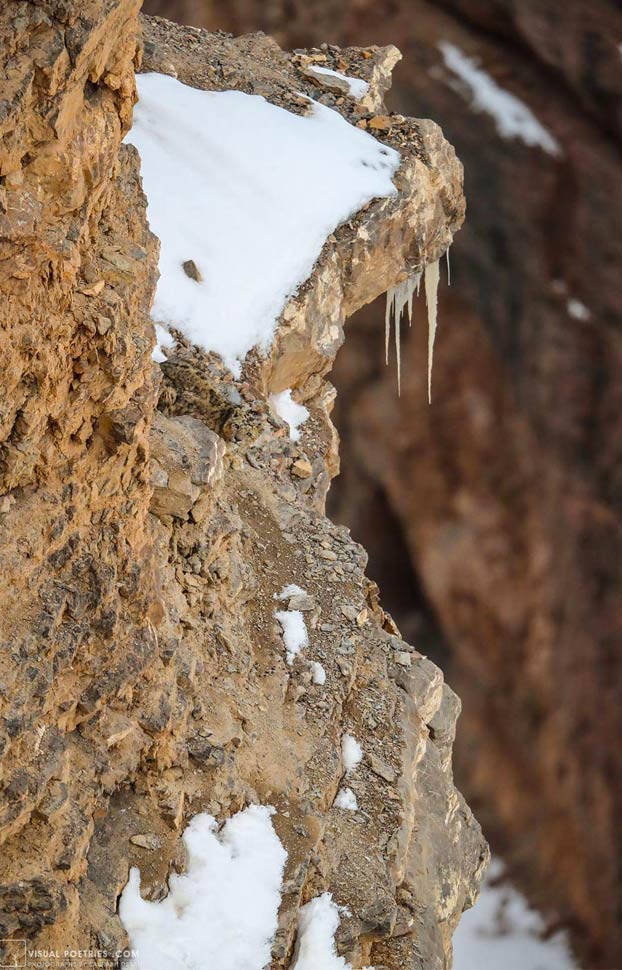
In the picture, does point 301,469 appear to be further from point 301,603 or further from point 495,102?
point 495,102

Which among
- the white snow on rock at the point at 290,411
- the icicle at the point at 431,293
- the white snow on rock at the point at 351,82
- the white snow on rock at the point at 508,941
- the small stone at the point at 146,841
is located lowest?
the white snow on rock at the point at 508,941

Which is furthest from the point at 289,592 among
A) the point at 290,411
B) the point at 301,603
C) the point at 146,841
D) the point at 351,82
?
the point at 351,82

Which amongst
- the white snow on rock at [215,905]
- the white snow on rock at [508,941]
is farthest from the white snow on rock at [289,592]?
the white snow on rock at [508,941]

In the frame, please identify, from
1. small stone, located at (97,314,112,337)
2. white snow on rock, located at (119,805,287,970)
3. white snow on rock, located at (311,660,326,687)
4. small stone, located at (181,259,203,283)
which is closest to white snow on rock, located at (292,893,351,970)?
white snow on rock, located at (119,805,287,970)

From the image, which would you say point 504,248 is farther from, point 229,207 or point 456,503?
point 229,207

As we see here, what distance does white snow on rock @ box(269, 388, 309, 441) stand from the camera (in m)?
8.93

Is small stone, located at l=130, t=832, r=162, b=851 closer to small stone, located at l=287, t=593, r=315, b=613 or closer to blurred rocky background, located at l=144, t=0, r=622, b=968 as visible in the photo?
small stone, located at l=287, t=593, r=315, b=613

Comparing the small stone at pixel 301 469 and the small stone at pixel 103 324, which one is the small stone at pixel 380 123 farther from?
the small stone at pixel 103 324

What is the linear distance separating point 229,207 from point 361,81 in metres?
2.66

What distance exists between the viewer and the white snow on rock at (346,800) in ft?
20.9

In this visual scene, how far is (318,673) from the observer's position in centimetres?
679

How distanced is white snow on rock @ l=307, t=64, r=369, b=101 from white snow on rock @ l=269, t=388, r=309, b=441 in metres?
3.33

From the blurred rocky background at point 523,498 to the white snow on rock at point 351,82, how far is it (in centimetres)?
271

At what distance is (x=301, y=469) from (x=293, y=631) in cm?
175
